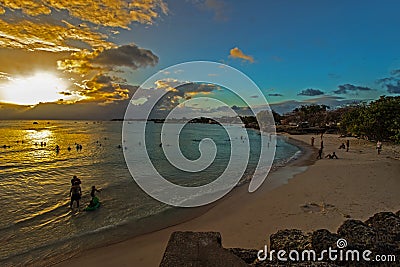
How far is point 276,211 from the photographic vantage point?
34.9 ft

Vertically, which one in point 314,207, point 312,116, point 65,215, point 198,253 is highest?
point 312,116

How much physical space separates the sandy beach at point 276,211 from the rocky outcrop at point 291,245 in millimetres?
3598

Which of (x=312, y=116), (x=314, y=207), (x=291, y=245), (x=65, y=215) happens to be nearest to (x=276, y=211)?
(x=314, y=207)

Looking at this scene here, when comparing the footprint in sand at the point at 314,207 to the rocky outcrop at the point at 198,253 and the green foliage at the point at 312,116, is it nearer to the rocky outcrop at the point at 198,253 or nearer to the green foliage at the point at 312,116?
the rocky outcrop at the point at 198,253

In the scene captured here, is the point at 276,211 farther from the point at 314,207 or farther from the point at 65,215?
the point at 65,215

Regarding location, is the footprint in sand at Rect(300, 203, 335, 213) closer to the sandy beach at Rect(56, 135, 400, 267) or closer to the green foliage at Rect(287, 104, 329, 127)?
the sandy beach at Rect(56, 135, 400, 267)

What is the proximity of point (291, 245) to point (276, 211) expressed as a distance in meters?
6.87

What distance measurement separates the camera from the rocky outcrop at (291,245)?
10.1 ft

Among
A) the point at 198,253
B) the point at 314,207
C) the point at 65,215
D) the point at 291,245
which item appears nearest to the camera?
the point at 198,253

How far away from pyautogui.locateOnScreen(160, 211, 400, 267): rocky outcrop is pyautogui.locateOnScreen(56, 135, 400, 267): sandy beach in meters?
3.60

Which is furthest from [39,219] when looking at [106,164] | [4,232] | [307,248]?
[106,164]

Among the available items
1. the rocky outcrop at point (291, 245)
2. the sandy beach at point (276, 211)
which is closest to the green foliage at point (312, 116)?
the sandy beach at point (276, 211)

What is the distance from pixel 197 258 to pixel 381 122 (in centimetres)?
3752

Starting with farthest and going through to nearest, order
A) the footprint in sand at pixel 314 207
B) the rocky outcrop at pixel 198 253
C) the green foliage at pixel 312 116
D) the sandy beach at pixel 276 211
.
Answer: the green foliage at pixel 312 116, the footprint in sand at pixel 314 207, the sandy beach at pixel 276 211, the rocky outcrop at pixel 198 253
